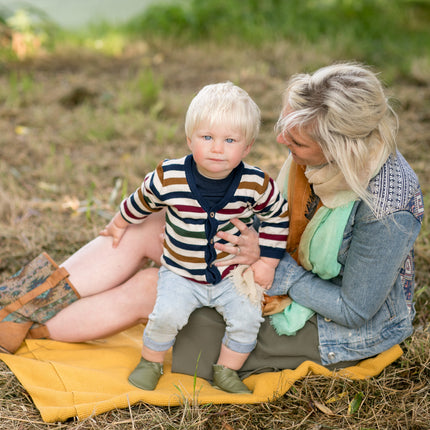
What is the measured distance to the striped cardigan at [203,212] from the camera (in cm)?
188

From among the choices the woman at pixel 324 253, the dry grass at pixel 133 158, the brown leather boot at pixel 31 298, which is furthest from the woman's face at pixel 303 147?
the brown leather boot at pixel 31 298

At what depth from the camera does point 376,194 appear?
5.74ft

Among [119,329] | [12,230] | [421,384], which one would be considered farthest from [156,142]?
[421,384]

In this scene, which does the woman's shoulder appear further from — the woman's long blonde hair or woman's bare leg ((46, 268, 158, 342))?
woman's bare leg ((46, 268, 158, 342))

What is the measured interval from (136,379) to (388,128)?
1.29 metres

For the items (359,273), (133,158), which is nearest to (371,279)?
(359,273)

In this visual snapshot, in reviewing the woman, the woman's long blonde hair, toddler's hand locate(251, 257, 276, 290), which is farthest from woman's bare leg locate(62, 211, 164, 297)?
the woman's long blonde hair

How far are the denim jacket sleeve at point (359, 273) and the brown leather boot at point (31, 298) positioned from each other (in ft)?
2.87

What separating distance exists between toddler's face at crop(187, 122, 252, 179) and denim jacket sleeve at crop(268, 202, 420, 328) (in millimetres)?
463

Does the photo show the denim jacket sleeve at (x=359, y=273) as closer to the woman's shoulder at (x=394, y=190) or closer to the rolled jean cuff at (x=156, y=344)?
the woman's shoulder at (x=394, y=190)

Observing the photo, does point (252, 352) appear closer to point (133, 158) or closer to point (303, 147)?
point (303, 147)

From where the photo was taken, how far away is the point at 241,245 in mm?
1981

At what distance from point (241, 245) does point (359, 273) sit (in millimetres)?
443

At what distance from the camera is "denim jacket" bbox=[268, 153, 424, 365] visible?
1752 millimetres
